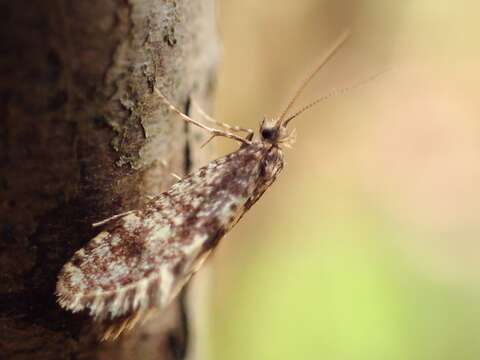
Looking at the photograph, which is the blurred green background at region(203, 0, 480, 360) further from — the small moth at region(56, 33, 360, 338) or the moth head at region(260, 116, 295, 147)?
the small moth at region(56, 33, 360, 338)

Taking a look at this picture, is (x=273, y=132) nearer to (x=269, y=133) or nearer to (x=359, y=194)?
(x=269, y=133)

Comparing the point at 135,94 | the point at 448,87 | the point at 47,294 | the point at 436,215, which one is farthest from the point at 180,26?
the point at 448,87

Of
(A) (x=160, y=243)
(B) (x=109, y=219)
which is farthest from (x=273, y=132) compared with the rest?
(B) (x=109, y=219)

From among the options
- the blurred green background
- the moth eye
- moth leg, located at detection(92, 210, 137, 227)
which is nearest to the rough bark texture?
moth leg, located at detection(92, 210, 137, 227)

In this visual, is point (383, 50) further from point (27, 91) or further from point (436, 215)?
point (27, 91)

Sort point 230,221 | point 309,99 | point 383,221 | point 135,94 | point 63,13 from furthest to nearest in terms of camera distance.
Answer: point 309,99 → point 383,221 → point 230,221 → point 135,94 → point 63,13

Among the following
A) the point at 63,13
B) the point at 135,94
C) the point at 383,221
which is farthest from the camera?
the point at 383,221

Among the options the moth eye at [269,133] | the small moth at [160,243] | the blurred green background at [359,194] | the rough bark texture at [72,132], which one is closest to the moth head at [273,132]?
the moth eye at [269,133]
